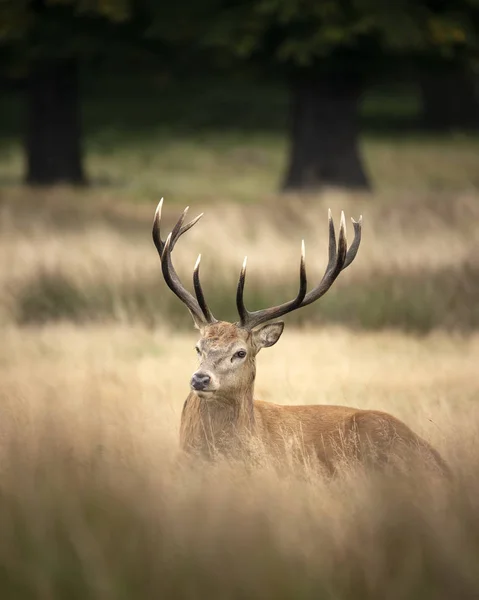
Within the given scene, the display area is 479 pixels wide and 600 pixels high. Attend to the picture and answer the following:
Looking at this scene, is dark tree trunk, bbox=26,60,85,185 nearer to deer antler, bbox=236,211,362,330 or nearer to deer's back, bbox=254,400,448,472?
deer antler, bbox=236,211,362,330

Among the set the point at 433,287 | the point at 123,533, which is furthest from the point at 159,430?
the point at 433,287

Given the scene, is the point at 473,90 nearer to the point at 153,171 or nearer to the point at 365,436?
the point at 153,171

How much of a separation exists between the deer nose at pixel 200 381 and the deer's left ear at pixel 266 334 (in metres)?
0.63

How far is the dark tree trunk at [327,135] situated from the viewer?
23.2m

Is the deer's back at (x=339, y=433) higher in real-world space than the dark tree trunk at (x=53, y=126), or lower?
lower

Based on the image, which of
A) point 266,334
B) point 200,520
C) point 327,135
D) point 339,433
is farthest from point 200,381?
point 327,135

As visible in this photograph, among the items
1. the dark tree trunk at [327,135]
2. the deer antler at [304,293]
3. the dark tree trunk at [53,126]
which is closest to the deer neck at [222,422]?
the deer antler at [304,293]

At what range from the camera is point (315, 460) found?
672 cm

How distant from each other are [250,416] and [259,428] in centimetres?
9

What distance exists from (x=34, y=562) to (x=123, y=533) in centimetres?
40

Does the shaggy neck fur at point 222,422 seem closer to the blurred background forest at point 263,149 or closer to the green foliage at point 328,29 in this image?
the blurred background forest at point 263,149

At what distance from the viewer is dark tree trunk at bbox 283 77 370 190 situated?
23219 mm

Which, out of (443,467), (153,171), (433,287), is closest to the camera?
(443,467)

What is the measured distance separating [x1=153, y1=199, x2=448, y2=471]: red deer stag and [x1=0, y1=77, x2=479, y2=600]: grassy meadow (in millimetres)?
287
